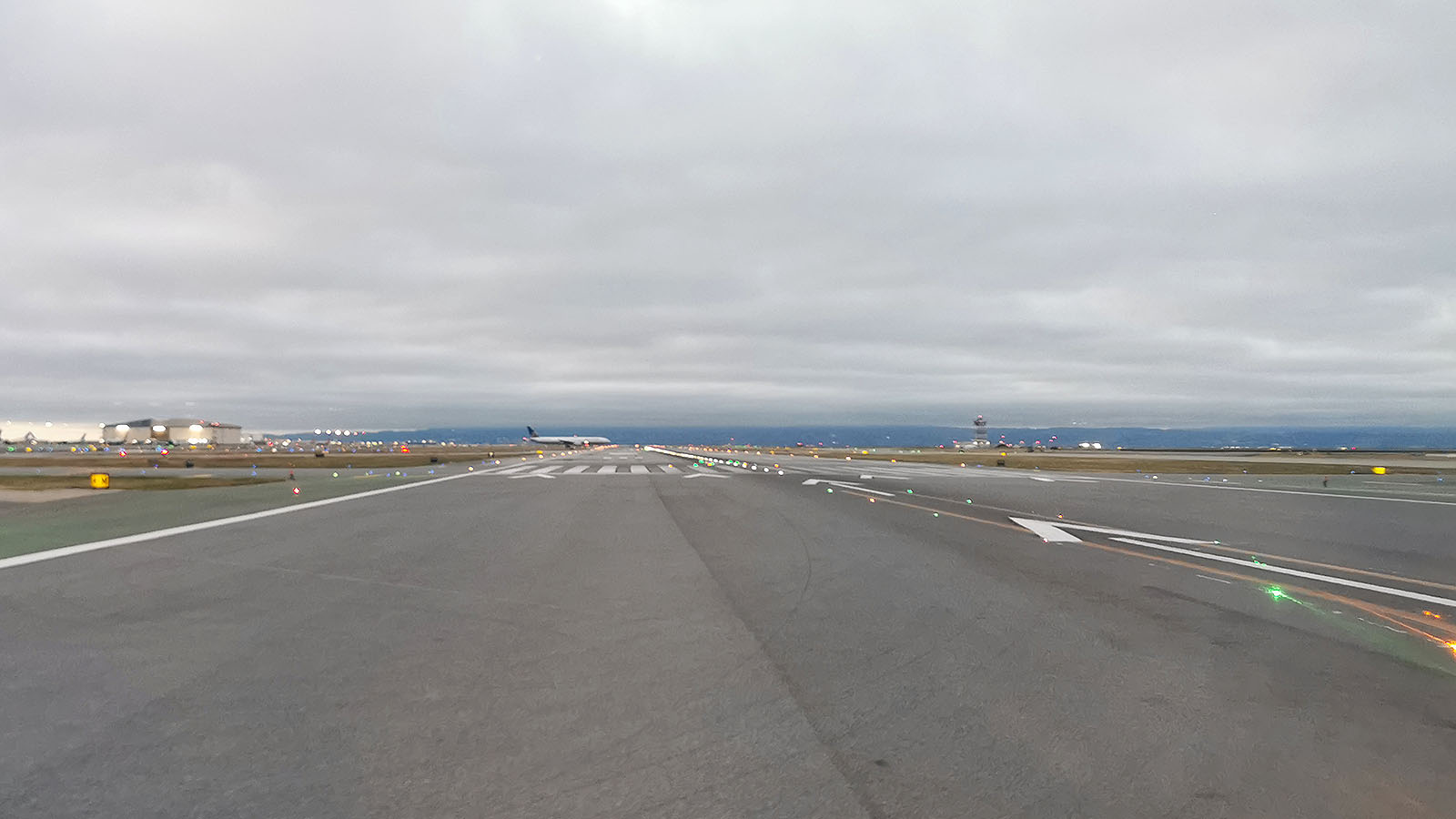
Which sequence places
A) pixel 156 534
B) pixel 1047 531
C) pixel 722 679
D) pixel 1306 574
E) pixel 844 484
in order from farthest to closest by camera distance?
1. pixel 844 484
2. pixel 1047 531
3. pixel 156 534
4. pixel 1306 574
5. pixel 722 679

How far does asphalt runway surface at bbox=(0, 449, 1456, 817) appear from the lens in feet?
10.8

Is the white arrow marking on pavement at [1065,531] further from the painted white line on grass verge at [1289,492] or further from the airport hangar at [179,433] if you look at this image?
the airport hangar at [179,433]

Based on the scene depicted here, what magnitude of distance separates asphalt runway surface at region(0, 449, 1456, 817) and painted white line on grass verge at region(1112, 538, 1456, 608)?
7 cm

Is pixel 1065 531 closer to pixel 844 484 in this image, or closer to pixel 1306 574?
pixel 1306 574

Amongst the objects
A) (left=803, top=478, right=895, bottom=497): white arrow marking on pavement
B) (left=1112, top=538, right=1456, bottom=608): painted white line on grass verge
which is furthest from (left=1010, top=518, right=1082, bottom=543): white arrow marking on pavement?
(left=803, top=478, right=895, bottom=497): white arrow marking on pavement

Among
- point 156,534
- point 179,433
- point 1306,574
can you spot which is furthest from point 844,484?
point 179,433

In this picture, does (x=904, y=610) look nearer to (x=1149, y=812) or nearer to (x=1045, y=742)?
(x=1045, y=742)

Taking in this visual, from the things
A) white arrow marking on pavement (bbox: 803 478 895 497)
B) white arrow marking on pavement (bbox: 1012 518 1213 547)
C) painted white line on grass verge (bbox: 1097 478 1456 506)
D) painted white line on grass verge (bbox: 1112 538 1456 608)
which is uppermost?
white arrow marking on pavement (bbox: 803 478 895 497)

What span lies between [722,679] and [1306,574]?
7.98 meters

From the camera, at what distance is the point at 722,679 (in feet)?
15.6

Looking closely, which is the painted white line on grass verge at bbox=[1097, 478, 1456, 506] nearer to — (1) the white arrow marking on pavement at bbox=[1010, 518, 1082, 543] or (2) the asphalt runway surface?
(2) the asphalt runway surface

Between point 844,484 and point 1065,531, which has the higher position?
point 844,484

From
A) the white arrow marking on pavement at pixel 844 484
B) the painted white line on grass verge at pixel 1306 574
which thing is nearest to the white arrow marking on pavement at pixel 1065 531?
the painted white line on grass verge at pixel 1306 574

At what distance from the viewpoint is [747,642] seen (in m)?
5.62
